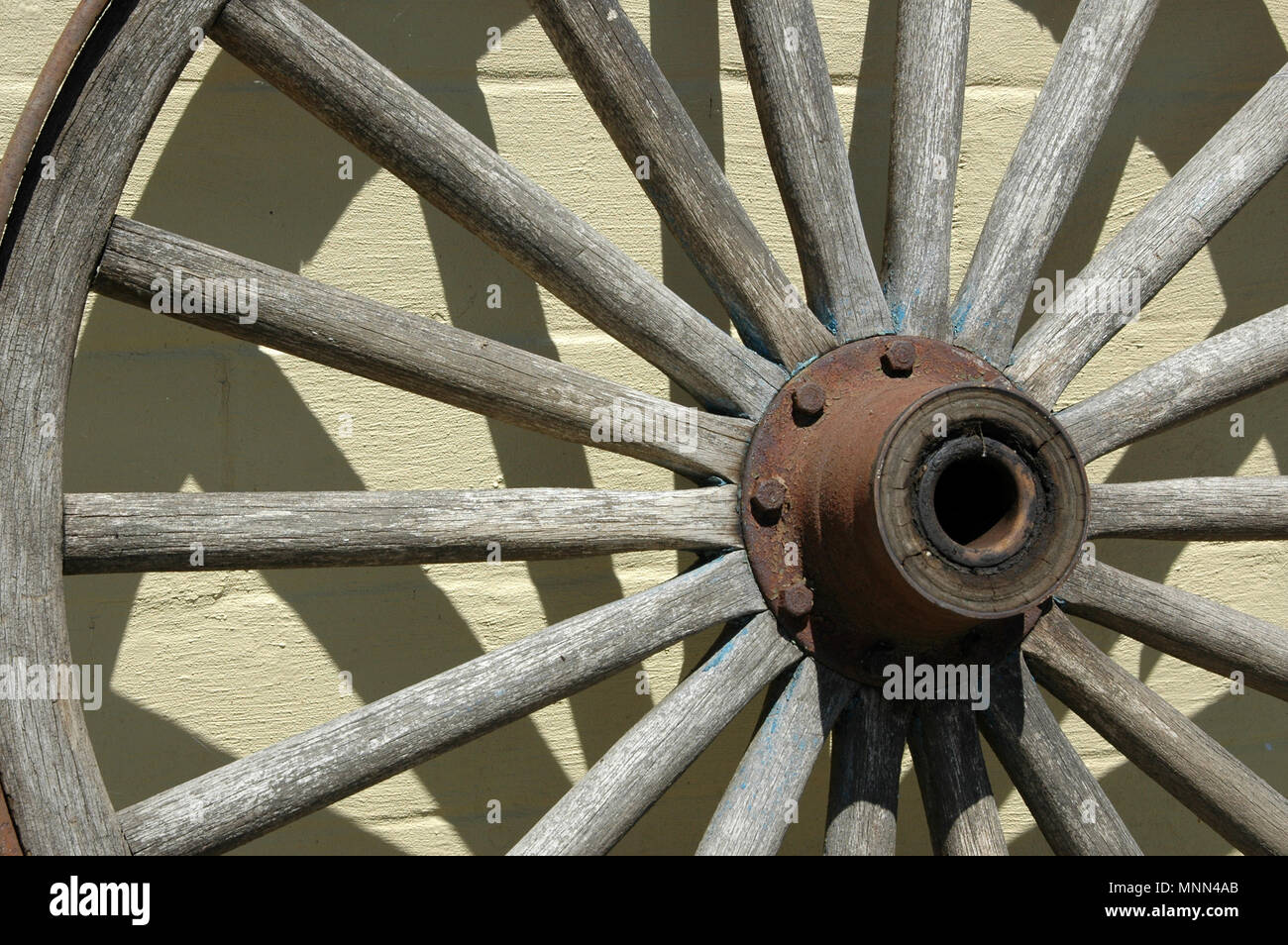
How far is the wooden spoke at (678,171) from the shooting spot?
105cm

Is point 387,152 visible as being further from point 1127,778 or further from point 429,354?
point 1127,778

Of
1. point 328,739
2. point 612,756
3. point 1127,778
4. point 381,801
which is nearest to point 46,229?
point 328,739

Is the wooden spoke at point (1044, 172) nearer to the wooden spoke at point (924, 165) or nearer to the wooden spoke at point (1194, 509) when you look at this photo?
the wooden spoke at point (924, 165)

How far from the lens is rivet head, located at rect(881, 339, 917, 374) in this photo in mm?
1105

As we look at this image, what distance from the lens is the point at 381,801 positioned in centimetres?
143

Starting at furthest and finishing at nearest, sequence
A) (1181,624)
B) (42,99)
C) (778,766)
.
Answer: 1. (1181,624)
2. (778,766)
3. (42,99)

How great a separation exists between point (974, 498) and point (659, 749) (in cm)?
39

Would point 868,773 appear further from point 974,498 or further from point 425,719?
point 425,719

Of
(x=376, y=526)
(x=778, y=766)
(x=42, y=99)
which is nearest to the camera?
(x=42, y=99)

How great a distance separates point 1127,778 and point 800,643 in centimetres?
82

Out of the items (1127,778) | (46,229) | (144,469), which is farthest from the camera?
(1127,778)

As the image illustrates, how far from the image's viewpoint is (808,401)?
1095mm

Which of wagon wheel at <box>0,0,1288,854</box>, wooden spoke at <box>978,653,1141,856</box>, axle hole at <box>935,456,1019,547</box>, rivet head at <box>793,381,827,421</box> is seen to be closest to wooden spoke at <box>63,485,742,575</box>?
wagon wheel at <box>0,0,1288,854</box>

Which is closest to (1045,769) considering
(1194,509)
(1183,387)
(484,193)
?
(1194,509)
